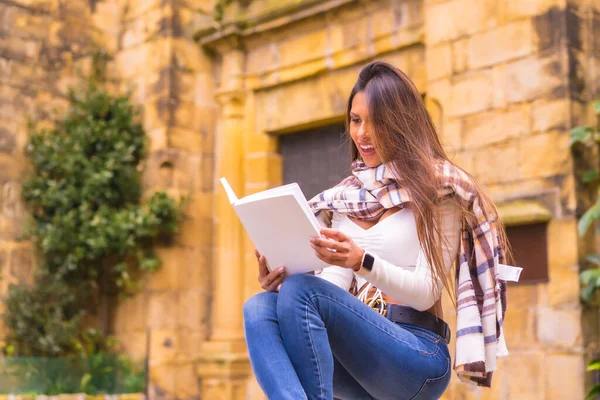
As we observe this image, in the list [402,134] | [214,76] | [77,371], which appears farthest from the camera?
[214,76]

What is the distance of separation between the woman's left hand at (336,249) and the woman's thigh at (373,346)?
0.09m

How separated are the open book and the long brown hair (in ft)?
1.10

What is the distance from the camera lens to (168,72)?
6758mm

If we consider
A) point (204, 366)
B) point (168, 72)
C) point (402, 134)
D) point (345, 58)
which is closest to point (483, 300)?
point (402, 134)

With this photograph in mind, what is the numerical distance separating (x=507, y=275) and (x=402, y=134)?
20.2 inches

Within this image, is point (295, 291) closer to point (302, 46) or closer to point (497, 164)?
point (497, 164)

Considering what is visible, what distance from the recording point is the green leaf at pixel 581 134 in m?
4.34

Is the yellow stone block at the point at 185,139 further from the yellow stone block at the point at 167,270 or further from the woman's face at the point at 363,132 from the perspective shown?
the woman's face at the point at 363,132

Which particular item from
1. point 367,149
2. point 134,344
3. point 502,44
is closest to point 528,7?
point 502,44

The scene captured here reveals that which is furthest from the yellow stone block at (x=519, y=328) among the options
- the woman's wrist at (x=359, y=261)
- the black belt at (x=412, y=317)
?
the woman's wrist at (x=359, y=261)

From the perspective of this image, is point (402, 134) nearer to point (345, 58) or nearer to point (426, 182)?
point (426, 182)

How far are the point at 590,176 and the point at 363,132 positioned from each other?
2343mm

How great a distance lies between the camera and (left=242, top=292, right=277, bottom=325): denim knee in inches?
87.2

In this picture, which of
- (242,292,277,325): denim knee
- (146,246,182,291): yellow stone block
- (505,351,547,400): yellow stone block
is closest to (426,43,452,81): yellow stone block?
(505,351,547,400): yellow stone block
